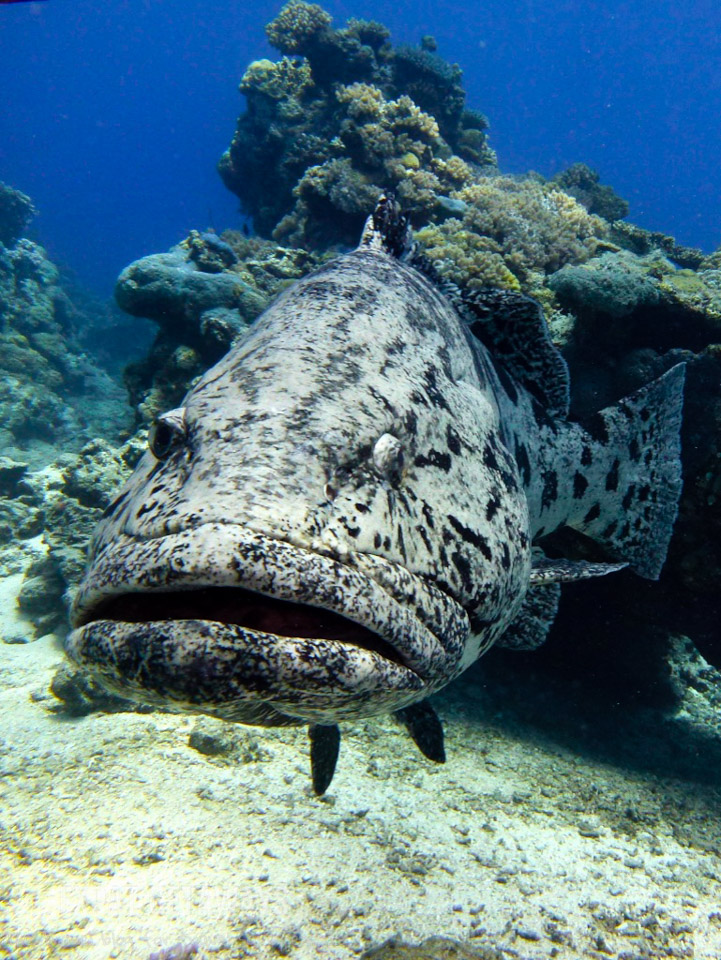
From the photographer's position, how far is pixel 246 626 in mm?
1322

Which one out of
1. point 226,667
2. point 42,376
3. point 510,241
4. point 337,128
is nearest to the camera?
point 226,667

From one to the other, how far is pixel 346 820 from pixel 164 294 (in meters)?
7.25

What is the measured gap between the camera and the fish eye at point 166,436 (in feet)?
5.84

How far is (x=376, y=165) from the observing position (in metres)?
9.84

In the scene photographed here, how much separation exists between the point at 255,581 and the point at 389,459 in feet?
2.28

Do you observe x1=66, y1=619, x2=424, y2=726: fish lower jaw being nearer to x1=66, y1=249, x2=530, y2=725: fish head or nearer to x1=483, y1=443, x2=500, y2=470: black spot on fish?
x1=66, y1=249, x2=530, y2=725: fish head

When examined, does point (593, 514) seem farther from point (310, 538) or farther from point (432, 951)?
point (310, 538)

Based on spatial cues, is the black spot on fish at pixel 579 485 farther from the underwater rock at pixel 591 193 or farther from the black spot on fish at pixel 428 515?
the underwater rock at pixel 591 193

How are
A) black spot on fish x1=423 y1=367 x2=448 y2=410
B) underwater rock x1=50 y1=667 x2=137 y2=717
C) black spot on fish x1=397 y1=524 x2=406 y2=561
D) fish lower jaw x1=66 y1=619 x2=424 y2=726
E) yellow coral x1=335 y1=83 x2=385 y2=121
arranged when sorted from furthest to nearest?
yellow coral x1=335 y1=83 x2=385 y2=121, underwater rock x1=50 y1=667 x2=137 y2=717, black spot on fish x1=423 y1=367 x2=448 y2=410, black spot on fish x1=397 y1=524 x2=406 y2=561, fish lower jaw x1=66 y1=619 x2=424 y2=726

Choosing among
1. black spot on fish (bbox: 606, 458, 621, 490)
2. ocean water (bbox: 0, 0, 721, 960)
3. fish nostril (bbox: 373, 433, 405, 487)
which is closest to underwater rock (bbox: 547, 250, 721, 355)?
ocean water (bbox: 0, 0, 721, 960)

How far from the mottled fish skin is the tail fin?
5.69 feet

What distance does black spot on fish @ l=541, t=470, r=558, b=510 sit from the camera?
331cm

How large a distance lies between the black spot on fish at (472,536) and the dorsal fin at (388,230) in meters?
2.04

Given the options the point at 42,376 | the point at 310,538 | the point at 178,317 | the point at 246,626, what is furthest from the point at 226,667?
the point at 42,376
